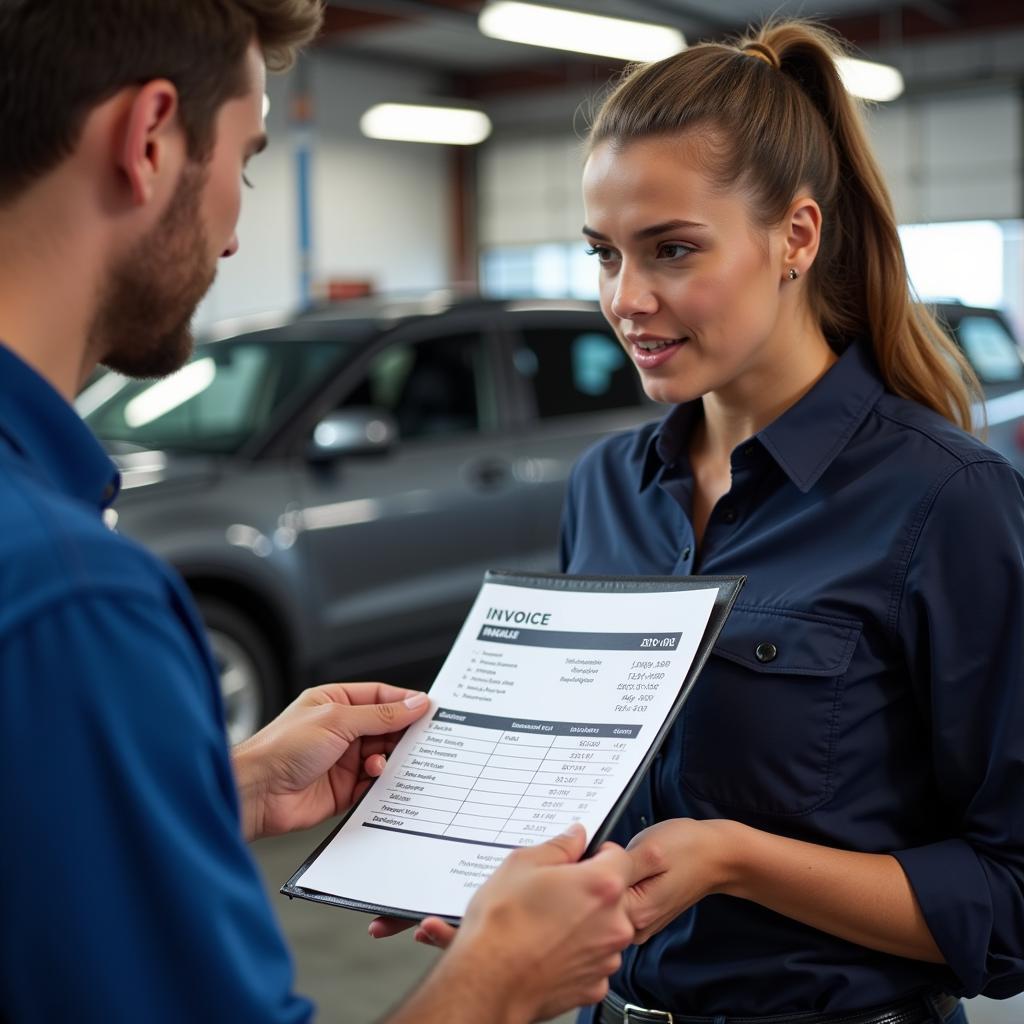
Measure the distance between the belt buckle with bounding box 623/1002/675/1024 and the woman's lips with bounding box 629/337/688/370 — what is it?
80 cm

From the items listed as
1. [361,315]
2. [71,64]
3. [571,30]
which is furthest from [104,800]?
[571,30]

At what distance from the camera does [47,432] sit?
0.95m

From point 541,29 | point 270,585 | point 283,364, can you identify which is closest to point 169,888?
point 270,585

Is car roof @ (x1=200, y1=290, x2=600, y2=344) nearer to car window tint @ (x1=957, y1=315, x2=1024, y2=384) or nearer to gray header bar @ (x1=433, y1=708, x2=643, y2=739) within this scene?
car window tint @ (x1=957, y1=315, x2=1024, y2=384)

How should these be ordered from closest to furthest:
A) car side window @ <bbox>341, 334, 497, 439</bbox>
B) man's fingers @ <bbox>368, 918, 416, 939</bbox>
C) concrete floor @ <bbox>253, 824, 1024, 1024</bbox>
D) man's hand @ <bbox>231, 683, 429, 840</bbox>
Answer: man's fingers @ <bbox>368, 918, 416, 939</bbox>
man's hand @ <bbox>231, 683, 429, 840</bbox>
concrete floor @ <bbox>253, 824, 1024, 1024</bbox>
car side window @ <bbox>341, 334, 497, 439</bbox>

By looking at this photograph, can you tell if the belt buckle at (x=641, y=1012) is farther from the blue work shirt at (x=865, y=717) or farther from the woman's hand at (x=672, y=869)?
the woman's hand at (x=672, y=869)

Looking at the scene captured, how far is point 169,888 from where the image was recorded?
827 mm

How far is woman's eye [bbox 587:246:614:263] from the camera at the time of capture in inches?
67.9

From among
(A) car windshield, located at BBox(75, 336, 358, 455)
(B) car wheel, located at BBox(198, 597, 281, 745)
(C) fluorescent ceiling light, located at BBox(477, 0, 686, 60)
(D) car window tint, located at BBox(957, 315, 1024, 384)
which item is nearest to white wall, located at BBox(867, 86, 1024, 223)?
(C) fluorescent ceiling light, located at BBox(477, 0, 686, 60)

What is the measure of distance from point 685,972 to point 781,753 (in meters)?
0.29

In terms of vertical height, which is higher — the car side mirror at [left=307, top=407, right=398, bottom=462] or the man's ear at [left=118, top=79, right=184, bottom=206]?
the man's ear at [left=118, top=79, right=184, bottom=206]

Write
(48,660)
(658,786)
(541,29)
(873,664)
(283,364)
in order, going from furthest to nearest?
1. (541,29)
2. (283,364)
3. (658,786)
4. (873,664)
5. (48,660)

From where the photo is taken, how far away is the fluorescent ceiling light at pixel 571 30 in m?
8.24

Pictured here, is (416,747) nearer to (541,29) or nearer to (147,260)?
(147,260)
